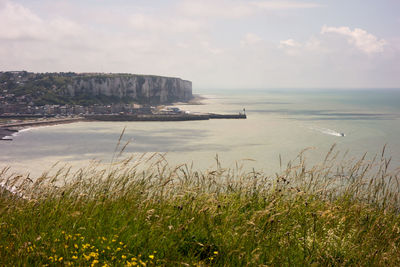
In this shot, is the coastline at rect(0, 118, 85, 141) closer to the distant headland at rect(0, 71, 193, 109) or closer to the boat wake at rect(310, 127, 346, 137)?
the distant headland at rect(0, 71, 193, 109)

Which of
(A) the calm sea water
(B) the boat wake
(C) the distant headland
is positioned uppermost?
(C) the distant headland

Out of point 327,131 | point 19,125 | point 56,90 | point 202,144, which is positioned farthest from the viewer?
point 56,90

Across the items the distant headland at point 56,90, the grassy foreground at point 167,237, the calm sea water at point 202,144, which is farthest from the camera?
the distant headland at point 56,90

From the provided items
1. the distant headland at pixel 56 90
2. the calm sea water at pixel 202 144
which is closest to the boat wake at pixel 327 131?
the calm sea water at pixel 202 144

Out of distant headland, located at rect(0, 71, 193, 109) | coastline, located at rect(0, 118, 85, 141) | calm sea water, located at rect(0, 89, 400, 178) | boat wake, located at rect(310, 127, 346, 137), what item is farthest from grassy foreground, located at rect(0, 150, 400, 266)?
distant headland, located at rect(0, 71, 193, 109)

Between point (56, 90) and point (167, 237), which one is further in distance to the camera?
point (56, 90)

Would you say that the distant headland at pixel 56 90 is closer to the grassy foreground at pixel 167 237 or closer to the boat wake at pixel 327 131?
the boat wake at pixel 327 131

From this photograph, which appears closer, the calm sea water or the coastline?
the calm sea water

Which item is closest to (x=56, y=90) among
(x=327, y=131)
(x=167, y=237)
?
(x=327, y=131)

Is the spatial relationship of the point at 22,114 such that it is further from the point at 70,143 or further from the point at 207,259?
the point at 207,259

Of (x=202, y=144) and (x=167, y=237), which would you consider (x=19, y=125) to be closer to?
(x=202, y=144)

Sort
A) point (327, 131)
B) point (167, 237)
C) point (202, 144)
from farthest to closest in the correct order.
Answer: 1. point (327, 131)
2. point (202, 144)
3. point (167, 237)

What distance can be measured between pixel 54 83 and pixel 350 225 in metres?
196

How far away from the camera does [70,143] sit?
7950 centimetres
